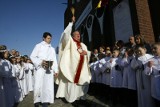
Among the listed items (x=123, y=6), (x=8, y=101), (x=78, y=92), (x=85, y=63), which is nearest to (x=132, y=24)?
(x=123, y=6)

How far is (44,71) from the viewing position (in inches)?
192

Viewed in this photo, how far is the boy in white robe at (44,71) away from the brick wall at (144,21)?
3409 millimetres

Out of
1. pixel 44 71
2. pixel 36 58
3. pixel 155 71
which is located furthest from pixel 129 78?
pixel 36 58

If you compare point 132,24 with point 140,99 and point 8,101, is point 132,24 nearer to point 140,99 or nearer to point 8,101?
point 140,99

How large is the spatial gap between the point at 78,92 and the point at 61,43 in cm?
162

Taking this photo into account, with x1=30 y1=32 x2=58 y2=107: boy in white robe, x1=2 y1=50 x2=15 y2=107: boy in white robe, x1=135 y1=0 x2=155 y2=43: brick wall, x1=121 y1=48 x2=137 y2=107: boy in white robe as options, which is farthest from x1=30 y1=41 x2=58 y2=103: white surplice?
x1=135 y1=0 x2=155 y2=43: brick wall

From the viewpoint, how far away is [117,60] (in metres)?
5.38

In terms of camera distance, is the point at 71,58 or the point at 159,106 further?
the point at 71,58

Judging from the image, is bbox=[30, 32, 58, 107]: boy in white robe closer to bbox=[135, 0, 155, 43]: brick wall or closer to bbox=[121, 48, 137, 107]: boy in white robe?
bbox=[121, 48, 137, 107]: boy in white robe

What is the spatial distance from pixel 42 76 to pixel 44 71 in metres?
0.15

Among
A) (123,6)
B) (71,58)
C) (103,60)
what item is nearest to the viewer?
(71,58)

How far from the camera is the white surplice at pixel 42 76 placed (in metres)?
4.71

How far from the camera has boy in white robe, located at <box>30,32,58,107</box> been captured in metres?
4.72

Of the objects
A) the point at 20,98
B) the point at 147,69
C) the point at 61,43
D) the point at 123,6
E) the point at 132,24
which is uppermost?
the point at 123,6
